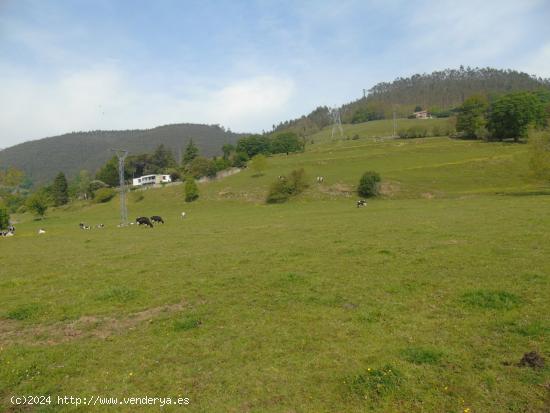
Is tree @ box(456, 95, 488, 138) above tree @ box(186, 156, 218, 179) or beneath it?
above

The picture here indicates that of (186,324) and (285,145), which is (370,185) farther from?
(285,145)

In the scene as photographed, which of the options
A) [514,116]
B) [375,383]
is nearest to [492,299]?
[375,383]

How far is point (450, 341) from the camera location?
28.5ft

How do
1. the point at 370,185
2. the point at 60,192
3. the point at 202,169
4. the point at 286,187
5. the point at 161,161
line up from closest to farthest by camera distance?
the point at 370,185
the point at 286,187
the point at 202,169
the point at 60,192
the point at 161,161

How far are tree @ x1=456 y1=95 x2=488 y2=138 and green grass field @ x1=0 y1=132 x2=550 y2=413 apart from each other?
96534 millimetres

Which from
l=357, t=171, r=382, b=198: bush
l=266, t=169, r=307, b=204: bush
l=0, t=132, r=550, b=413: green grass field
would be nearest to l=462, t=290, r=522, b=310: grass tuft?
l=0, t=132, r=550, b=413: green grass field

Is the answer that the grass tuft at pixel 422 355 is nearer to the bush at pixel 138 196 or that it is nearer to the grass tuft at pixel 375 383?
the grass tuft at pixel 375 383

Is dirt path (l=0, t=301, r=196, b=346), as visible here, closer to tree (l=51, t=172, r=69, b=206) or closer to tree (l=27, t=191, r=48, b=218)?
tree (l=27, t=191, r=48, b=218)

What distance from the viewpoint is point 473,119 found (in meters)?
112

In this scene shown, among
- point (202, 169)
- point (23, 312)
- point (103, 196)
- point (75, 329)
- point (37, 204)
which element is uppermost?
point (202, 169)

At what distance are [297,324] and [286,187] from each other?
61700 mm

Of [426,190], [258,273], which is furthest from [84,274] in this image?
[426,190]

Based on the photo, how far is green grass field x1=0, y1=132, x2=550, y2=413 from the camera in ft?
23.0

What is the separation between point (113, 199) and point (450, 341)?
10627 cm
